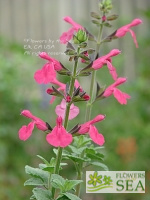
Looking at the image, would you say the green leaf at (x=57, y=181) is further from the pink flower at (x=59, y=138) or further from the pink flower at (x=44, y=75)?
the pink flower at (x=44, y=75)

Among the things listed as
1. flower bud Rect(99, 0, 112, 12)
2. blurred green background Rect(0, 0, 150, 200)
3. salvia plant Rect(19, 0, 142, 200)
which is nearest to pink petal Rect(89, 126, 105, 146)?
salvia plant Rect(19, 0, 142, 200)

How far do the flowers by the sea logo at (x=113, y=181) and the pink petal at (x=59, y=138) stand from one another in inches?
11.1

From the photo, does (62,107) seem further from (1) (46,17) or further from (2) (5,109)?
(1) (46,17)

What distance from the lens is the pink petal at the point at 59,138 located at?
3.72 feet

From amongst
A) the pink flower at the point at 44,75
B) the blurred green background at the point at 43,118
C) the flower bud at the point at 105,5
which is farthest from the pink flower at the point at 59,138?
the blurred green background at the point at 43,118

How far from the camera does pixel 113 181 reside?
140 cm

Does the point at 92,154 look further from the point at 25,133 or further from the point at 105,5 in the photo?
the point at 105,5

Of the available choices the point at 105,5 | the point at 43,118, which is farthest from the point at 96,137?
the point at 43,118

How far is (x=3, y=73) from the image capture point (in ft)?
8.71

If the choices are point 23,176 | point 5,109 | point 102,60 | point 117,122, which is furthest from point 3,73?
point 102,60

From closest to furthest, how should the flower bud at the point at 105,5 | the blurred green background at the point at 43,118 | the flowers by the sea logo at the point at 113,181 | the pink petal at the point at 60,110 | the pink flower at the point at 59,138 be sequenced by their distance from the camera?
the pink flower at the point at 59,138, the pink petal at the point at 60,110, the flowers by the sea logo at the point at 113,181, the flower bud at the point at 105,5, the blurred green background at the point at 43,118

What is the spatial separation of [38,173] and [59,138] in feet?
0.51

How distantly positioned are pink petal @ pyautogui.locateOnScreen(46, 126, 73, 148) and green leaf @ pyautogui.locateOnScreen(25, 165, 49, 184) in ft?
0.38

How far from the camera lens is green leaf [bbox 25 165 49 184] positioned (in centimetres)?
123
